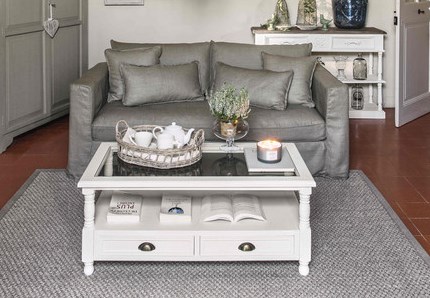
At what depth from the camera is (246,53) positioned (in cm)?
452

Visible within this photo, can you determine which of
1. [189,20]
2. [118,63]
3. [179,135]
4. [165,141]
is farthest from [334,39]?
[165,141]

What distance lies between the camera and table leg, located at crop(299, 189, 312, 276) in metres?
2.65

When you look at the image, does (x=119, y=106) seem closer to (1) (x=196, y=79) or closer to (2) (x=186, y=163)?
(1) (x=196, y=79)

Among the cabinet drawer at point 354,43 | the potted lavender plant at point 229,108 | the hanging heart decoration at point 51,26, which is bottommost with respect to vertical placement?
the potted lavender plant at point 229,108

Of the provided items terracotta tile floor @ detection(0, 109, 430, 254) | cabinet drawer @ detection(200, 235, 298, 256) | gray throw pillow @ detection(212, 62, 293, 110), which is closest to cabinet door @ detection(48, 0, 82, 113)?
terracotta tile floor @ detection(0, 109, 430, 254)

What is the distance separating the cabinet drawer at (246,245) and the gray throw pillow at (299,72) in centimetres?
171

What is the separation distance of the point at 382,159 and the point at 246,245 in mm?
2212

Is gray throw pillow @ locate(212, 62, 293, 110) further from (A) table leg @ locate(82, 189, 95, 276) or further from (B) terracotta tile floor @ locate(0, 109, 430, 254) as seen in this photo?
(A) table leg @ locate(82, 189, 95, 276)

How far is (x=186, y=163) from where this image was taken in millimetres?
2896

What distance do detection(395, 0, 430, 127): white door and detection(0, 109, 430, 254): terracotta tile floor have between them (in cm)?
17

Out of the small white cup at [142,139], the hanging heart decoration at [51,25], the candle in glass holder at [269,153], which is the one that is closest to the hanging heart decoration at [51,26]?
the hanging heart decoration at [51,25]

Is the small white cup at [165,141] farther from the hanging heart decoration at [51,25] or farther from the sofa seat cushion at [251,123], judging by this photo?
the hanging heart decoration at [51,25]

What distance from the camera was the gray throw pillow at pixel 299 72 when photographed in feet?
14.0

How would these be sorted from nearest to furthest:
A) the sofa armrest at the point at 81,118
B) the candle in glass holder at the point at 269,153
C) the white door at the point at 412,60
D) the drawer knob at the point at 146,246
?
the drawer knob at the point at 146,246 → the candle in glass holder at the point at 269,153 → the sofa armrest at the point at 81,118 → the white door at the point at 412,60
